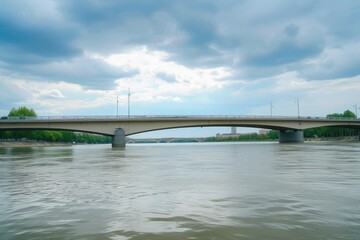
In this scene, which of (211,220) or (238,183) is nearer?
(211,220)

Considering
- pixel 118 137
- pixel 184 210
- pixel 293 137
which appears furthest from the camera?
pixel 293 137

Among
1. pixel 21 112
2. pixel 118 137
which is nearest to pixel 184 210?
pixel 118 137

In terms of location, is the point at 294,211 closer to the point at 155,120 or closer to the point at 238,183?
the point at 238,183

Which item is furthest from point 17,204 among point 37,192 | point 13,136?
point 13,136

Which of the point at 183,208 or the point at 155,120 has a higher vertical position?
the point at 155,120

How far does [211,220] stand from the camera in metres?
7.57

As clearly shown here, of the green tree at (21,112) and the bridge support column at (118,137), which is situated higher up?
the green tree at (21,112)

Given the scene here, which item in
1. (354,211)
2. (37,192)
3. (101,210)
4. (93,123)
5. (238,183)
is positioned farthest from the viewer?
(93,123)

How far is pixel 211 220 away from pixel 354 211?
12.9 feet

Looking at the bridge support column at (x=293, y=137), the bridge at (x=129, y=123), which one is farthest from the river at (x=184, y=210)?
the bridge support column at (x=293, y=137)

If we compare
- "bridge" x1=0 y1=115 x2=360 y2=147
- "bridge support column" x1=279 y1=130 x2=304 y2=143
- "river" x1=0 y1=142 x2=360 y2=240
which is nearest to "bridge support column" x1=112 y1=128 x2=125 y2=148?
"bridge" x1=0 y1=115 x2=360 y2=147

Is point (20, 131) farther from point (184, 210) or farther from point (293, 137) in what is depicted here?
point (184, 210)

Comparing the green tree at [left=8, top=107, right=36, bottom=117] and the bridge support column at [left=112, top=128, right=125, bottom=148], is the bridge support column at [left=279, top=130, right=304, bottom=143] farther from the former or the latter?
the green tree at [left=8, top=107, right=36, bottom=117]

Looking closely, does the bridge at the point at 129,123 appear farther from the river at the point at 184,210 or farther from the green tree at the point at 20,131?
the river at the point at 184,210
